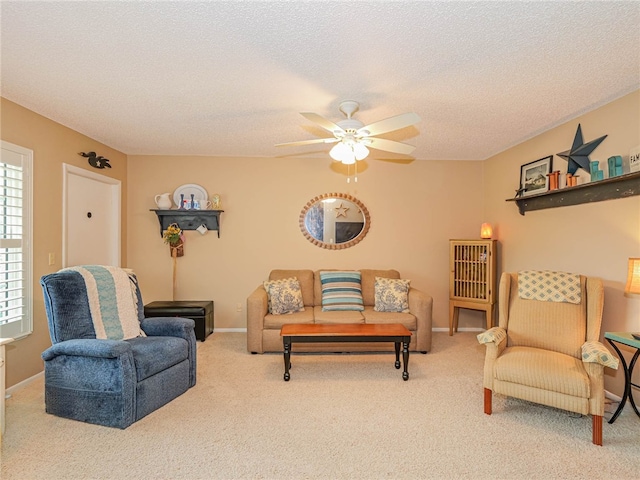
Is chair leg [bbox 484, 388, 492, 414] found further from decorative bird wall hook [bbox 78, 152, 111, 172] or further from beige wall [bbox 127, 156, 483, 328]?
decorative bird wall hook [bbox 78, 152, 111, 172]

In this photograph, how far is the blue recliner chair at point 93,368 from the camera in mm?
2457

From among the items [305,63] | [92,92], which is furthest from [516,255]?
[92,92]

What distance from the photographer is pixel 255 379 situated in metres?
3.31

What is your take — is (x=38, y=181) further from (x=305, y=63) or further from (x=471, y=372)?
(x=471, y=372)

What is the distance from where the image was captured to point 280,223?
5.07 metres

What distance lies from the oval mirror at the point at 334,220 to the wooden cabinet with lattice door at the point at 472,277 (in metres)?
1.32

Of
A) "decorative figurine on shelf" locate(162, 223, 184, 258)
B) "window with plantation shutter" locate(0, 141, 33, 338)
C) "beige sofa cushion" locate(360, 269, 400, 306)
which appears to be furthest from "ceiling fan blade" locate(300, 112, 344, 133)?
"decorative figurine on shelf" locate(162, 223, 184, 258)

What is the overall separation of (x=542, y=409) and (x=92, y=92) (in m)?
4.43

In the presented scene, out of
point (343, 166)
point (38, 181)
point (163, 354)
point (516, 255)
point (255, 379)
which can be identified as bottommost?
point (255, 379)

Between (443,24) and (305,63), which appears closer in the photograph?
(443,24)

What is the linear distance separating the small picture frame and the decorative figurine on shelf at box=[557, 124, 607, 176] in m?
0.31

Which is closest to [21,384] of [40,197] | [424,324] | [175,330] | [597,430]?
[175,330]

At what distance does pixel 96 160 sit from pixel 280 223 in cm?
239

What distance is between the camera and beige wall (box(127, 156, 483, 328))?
5.00 meters
